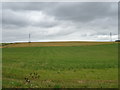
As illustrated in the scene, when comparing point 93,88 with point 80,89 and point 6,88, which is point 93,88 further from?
point 6,88

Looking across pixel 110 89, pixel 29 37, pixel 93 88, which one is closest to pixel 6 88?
pixel 93 88

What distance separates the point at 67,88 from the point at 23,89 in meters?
2.74

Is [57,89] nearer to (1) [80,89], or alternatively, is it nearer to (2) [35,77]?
(1) [80,89]

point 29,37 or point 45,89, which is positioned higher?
point 29,37

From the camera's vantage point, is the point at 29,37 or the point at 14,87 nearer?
the point at 14,87

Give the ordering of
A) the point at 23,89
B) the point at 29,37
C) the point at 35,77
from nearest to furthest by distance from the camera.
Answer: the point at 23,89
the point at 35,77
the point at 29,37

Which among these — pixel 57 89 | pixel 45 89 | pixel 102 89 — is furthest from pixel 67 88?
pixel 102 89

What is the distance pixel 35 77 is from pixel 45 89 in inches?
205

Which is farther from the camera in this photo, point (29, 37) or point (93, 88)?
point (29, 37)

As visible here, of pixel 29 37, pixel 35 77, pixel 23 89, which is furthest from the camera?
pixel 29 37

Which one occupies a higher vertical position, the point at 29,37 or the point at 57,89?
the point at 29,37

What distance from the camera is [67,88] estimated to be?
11.3m

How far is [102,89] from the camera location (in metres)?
11.2

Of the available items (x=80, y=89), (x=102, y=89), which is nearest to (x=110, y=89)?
(x=102, y=89)
